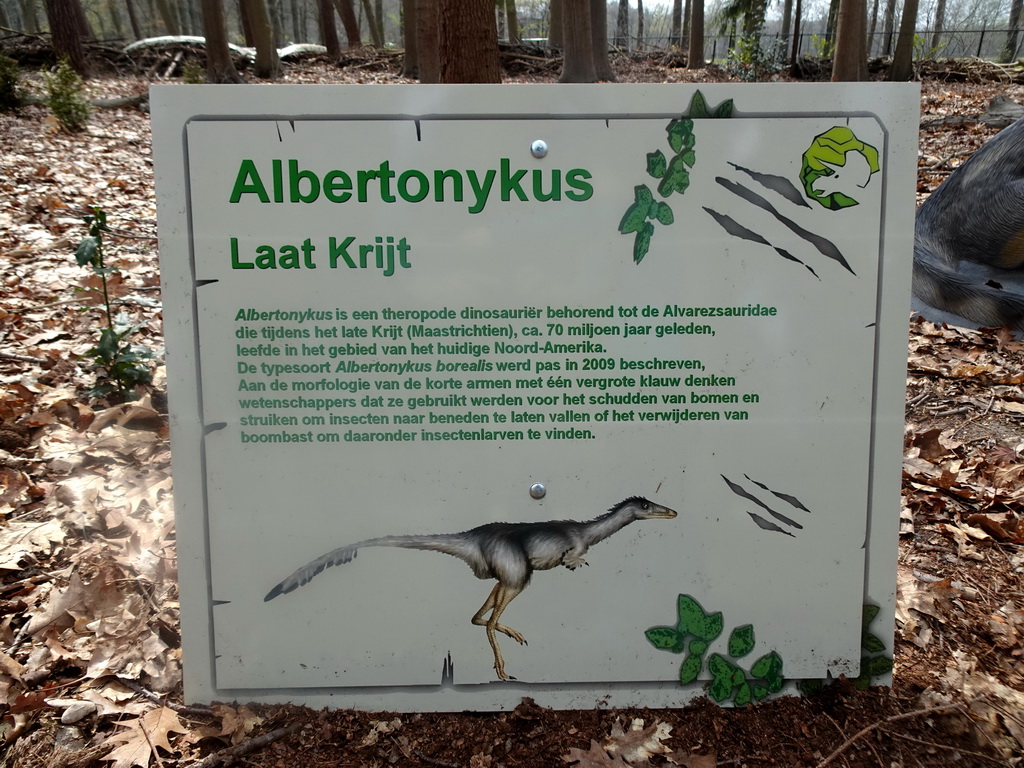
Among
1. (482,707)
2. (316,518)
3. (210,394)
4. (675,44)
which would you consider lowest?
(482,707)

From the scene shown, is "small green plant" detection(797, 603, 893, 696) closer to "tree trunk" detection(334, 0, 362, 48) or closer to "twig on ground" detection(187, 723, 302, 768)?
"twig on ground" detection(187, 723, 302, 768)

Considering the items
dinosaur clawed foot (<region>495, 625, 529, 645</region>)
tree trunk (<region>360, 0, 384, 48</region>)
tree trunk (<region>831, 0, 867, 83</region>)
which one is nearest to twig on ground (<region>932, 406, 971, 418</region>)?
dinosaur clawed foot (<region>495, 625, 529, 645</region>)

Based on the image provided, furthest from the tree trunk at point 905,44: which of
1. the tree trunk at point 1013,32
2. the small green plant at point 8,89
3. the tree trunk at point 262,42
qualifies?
the small green plant at point 8,89

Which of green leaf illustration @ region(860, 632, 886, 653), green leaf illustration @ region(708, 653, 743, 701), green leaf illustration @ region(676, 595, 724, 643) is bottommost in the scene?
green leaf illustration @ region(708, 653, 743, 701)

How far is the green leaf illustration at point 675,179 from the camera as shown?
203 cm

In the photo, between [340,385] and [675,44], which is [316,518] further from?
[675,44]

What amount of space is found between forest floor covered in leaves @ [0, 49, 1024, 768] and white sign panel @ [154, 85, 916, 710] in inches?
4.5

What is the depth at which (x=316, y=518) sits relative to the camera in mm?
2166

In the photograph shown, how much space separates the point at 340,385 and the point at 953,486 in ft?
9.18

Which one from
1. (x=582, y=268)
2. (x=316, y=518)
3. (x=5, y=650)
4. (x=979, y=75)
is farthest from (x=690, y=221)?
(x=979, y=75)

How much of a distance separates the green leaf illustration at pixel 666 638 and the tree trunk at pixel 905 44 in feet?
56.8

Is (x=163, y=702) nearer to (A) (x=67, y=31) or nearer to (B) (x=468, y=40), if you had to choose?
(B) (x=468, y=40)

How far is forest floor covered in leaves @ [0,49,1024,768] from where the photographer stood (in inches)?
84.7

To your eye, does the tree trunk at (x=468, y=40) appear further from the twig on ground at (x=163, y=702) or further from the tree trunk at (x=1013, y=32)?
the tree trunk at (x=1013, y=32)
